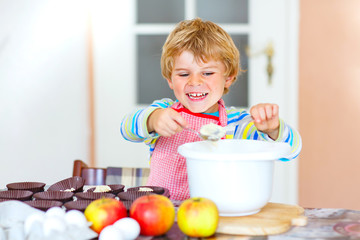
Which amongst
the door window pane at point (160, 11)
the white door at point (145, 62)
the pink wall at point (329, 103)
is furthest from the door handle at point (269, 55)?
the door window pane at point (160, 11)

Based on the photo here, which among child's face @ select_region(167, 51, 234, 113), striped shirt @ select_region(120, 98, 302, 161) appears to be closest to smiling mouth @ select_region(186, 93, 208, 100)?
child's face @ select_region(167, 51, 234, 113)

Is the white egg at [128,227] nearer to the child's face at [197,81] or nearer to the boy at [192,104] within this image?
the boy at [192,104]

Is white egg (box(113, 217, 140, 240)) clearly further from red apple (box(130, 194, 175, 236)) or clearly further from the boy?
the boy

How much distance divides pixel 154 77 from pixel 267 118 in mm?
1590

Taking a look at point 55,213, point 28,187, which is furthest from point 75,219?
point 28,187

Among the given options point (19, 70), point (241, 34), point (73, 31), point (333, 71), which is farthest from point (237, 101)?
point (19, 70)

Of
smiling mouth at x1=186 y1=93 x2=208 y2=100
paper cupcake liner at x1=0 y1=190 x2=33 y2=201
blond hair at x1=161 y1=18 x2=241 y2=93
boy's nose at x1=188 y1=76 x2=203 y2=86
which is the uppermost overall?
blond hair at x1=161 y1=18 x2=241 y2=93

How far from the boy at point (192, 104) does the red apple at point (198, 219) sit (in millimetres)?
429

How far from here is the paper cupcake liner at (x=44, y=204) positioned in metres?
0.94

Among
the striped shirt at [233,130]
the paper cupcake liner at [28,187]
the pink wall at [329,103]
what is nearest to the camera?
the paper cupcake liner at [28,187]

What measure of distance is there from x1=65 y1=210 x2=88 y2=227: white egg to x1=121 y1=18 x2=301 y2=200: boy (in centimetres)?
44

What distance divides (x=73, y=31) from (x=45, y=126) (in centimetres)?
58

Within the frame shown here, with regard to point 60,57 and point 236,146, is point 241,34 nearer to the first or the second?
point 60,57

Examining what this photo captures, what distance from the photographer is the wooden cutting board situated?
898 mm
